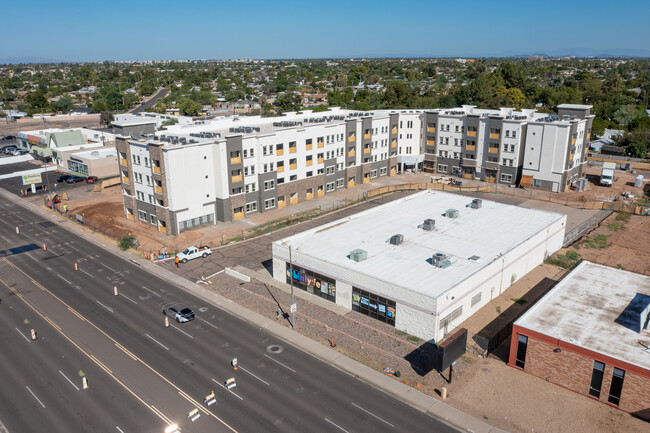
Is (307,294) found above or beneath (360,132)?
beneath

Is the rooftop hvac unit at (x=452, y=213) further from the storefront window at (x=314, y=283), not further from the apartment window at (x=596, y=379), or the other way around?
the apartment window at (x=596, y=379)

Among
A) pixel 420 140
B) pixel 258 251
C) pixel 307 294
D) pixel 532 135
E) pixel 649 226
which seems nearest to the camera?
pixel 307 294

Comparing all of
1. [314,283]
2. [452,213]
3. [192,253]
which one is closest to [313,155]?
A: [452,213]

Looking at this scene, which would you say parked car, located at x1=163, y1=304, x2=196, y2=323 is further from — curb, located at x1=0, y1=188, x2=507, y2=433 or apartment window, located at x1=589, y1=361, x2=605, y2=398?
apartment window, located at x1=589, y1=361, x2=605, y2=398

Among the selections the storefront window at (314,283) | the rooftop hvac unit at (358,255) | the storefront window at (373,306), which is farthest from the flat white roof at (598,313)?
the storefront window at (314,283)

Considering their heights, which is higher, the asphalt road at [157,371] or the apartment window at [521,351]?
the apartment window at [521,351]

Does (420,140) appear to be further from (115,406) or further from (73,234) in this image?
(115,406)

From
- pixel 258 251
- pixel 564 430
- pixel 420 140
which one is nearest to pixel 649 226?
pixel 420 140
